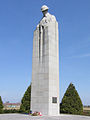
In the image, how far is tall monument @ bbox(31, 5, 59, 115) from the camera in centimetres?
2428

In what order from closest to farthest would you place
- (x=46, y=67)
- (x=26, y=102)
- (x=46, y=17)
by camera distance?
(x=46, y=67)
(x=46, y=17)
(x=26, y=102)

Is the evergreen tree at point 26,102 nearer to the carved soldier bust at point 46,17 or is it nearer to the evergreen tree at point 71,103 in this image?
the evergreen tree at point 71,103

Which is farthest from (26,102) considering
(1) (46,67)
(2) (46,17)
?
(2) (46,17)

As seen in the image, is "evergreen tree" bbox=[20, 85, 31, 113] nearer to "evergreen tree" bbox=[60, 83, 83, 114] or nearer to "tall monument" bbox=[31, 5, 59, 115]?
"tall monument" bbox=[31, 5, 59, 115]

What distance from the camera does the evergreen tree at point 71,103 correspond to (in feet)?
95.3

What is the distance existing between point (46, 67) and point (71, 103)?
8.96m

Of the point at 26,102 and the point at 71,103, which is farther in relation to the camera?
the point at 26,102

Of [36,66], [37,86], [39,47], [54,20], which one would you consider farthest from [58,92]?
[54,20]

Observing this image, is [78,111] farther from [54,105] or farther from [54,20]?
[54,20]

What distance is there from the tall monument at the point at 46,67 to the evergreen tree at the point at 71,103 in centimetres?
505

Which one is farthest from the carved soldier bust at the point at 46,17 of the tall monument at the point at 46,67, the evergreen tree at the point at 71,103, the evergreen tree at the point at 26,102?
the evergreen tree at the point at 26,102

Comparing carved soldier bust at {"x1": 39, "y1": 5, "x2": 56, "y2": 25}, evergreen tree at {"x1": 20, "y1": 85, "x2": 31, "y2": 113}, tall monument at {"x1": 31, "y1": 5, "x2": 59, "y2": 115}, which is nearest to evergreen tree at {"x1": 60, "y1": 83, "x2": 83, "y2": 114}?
tall monument at {"x1": 31, "y1": 5, "x2": 59, "y2": 115}

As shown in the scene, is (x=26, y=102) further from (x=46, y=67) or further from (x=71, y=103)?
(x=46, y=67)

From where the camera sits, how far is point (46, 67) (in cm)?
2502
